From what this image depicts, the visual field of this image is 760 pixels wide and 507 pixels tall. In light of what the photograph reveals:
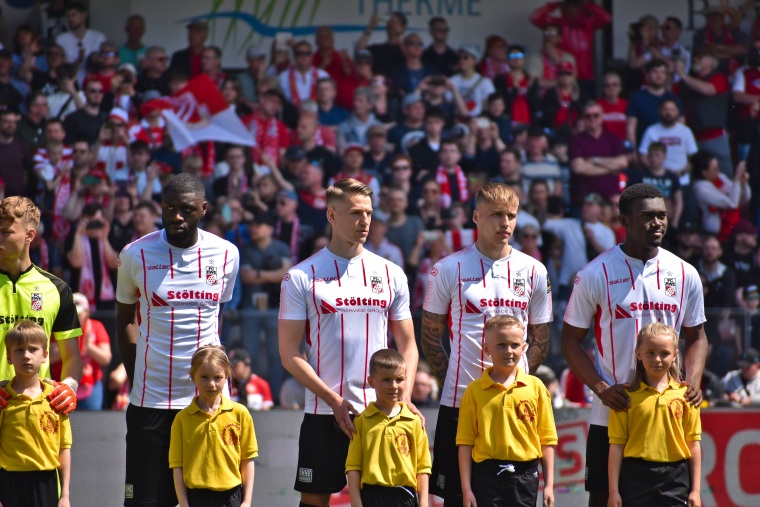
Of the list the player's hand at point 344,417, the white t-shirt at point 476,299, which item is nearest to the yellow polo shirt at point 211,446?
the player's hand at point 344,417

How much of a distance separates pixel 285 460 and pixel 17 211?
3.07m

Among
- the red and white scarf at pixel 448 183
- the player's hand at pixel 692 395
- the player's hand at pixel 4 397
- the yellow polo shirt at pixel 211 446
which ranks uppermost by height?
the red and white scarf at pixel 448 183

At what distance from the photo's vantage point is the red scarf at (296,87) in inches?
558

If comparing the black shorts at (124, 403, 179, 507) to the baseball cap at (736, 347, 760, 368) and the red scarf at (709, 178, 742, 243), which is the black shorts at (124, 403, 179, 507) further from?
the red scarf at (709, 178, 742, 243)

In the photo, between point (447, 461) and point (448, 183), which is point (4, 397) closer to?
point (447, 461)

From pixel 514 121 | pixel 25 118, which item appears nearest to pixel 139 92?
pixel 25 118

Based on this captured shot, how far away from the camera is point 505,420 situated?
6094mm

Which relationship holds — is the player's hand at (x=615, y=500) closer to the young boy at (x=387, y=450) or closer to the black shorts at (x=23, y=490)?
the young boy at (x=387, y=450)

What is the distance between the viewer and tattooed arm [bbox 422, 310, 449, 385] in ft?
21.7

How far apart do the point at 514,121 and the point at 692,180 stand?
7.33 ft

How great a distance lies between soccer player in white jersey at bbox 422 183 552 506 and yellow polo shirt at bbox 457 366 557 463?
0.91 ft

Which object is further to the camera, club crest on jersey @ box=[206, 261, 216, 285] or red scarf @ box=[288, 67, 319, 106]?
red scarf @ box=[288, 67, 319, 106]

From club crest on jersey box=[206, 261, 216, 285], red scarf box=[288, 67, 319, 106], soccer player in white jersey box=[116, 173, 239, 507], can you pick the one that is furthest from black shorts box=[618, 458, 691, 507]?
red scarf box=[288, 67, 319, 106]

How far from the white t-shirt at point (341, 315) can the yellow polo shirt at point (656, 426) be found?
1385mm
